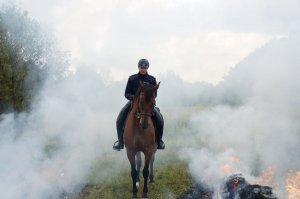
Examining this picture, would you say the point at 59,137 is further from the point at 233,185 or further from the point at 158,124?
the point at 233,185

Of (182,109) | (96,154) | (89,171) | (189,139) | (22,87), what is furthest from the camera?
(22,87)

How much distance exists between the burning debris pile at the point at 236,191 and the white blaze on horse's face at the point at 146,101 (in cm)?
324

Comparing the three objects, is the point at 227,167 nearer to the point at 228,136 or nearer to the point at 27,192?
the point at 228,136

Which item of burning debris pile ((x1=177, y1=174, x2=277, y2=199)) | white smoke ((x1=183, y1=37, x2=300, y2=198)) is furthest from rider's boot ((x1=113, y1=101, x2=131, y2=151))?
white smoke ((x1=183, y1=37, x2=300, y2=198))

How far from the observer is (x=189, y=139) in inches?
825

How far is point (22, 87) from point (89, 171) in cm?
1336

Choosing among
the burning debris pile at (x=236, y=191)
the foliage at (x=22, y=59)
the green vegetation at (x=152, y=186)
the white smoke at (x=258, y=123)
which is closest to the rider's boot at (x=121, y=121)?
the green vegetation at (x=152, y=186)

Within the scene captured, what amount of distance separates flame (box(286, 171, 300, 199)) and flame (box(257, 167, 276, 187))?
0.60m

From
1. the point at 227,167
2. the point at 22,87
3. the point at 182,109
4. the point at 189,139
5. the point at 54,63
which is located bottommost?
the point at 227,167

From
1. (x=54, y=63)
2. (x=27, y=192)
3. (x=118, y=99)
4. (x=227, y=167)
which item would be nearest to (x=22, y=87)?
(x=54, y=63)

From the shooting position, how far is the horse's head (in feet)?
38.0

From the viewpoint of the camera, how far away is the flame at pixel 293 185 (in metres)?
11.2

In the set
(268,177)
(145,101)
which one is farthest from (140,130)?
(268,177)

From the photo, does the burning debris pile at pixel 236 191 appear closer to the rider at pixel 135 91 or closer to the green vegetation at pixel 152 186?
the green vegetation at pixel 152 186
